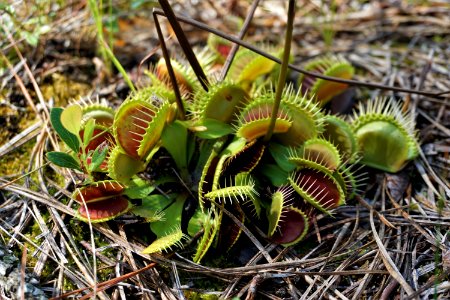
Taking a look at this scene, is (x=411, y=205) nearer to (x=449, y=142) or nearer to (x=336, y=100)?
(x=449, y=142)

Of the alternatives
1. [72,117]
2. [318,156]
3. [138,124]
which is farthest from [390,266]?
[72,117]

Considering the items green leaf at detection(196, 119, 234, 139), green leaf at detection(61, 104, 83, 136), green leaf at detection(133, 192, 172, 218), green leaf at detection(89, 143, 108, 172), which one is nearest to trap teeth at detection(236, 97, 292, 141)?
green leaf at detection(196, 119, 234, 139)

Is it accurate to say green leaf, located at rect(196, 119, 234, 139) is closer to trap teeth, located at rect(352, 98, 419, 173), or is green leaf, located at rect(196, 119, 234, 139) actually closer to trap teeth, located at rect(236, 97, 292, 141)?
trap teeth, located at rect(236, 97, 292, 141)

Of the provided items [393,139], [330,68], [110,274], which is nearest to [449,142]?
[393,139]

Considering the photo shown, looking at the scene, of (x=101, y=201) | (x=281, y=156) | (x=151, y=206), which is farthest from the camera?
(x=281, y=156)

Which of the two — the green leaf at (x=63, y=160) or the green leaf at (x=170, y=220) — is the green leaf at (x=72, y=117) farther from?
the green leaf at (x=170, y=220)

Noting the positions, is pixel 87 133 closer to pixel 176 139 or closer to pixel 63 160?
pixel 63 160

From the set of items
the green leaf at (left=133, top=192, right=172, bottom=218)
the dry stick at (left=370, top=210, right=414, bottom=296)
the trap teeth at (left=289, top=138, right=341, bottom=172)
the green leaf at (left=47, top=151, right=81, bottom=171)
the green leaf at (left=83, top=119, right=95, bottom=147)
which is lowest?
the dry stick at (left=370, top=210, right=414, bottom=296)
